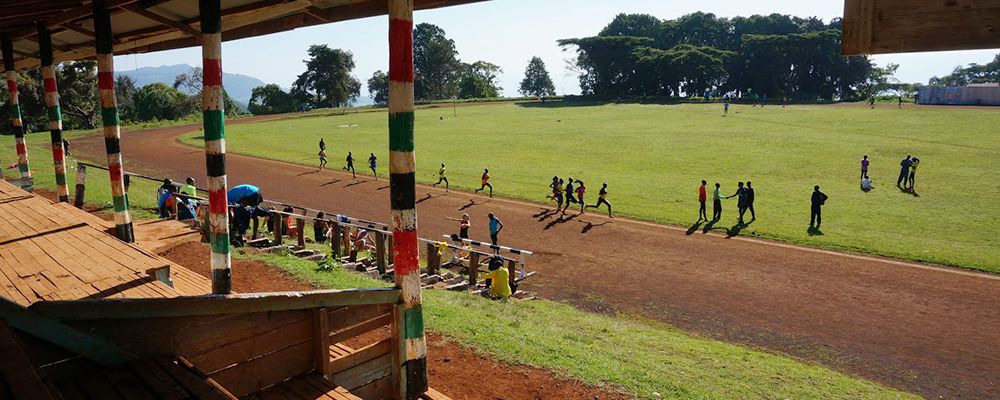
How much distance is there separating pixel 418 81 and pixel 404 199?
111 m

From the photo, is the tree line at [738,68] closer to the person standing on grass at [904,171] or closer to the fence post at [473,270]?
the person standing on grass at [904,171]

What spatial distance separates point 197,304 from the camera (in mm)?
4578

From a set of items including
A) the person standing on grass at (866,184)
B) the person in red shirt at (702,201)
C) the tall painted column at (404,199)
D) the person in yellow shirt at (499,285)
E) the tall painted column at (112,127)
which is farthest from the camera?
the person standing on grass at (866,184)

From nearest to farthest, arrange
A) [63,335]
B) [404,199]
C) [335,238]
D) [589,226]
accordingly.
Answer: [63,335]
[404,199]
[335,238]
[589,226]

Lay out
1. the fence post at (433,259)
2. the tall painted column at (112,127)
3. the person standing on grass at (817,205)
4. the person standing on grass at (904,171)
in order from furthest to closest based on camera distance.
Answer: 1. the person standing on grass at (904,171)
2. the person standing on grass at (817,205)
3. the fence post at (433,259)
4. the tall painted column at (112,127)

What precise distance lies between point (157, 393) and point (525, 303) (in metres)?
10.9

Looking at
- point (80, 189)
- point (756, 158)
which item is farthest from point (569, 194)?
point (756, 158)

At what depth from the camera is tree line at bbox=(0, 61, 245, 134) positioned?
55.2 metres

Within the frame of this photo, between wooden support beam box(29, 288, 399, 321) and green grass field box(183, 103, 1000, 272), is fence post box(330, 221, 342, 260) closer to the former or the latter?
wooden support beam box(29, 288, 399, 321)

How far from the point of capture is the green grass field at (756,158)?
23.0 m

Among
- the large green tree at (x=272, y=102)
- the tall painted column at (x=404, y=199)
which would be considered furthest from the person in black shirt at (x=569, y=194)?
the large green tree at (x=272, y=102)

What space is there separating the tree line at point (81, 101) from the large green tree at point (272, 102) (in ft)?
14.5

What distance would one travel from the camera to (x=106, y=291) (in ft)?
23.6

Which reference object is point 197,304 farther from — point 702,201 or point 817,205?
point 817,205
